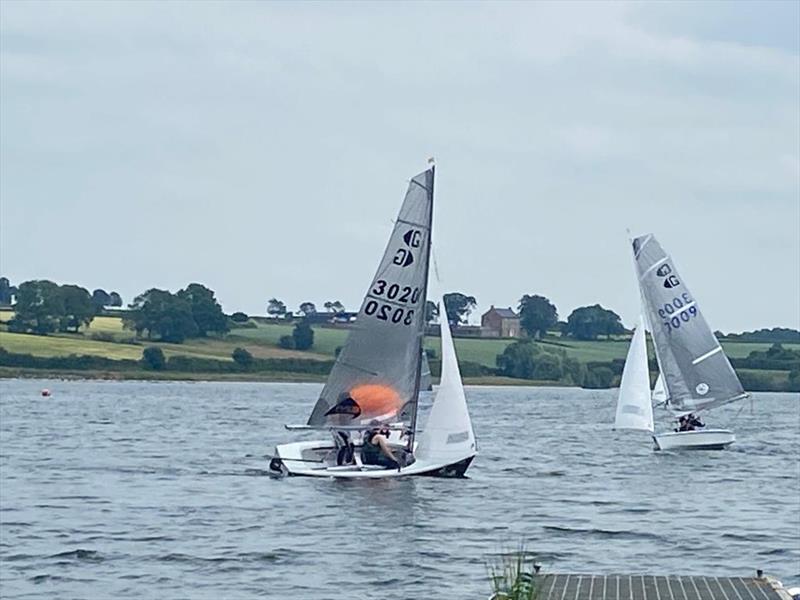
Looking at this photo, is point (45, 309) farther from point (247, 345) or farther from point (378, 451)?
point (378, 451)

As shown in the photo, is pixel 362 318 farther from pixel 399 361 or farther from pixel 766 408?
pixel 766 408

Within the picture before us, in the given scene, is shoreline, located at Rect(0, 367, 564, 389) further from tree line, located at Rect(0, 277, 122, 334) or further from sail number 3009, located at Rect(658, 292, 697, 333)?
sail number 3009, located at Rect(658, 292, 697, 333)

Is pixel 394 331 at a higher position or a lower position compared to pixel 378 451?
higher

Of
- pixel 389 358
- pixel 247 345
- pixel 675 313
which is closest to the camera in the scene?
pixel 389 358

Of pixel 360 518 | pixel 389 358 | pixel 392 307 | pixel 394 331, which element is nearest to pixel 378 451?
pixel 389 358

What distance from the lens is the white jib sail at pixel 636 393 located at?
65.8 m

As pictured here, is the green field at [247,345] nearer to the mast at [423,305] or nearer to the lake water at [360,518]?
the lake water at [360,518]

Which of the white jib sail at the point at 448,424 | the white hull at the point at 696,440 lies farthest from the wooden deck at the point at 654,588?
the white hull at the point at 696,440

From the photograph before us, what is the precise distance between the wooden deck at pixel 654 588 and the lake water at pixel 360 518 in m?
5.75

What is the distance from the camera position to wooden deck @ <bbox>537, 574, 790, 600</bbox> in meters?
20.8

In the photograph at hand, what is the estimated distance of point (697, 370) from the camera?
64500mm

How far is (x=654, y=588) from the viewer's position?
70.6 ft

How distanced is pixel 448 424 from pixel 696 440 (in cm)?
1976

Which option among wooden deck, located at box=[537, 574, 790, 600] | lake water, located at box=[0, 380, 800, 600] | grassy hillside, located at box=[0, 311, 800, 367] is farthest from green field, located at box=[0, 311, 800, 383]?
wooden deck, located at box=[537, 574, 790, 600]
